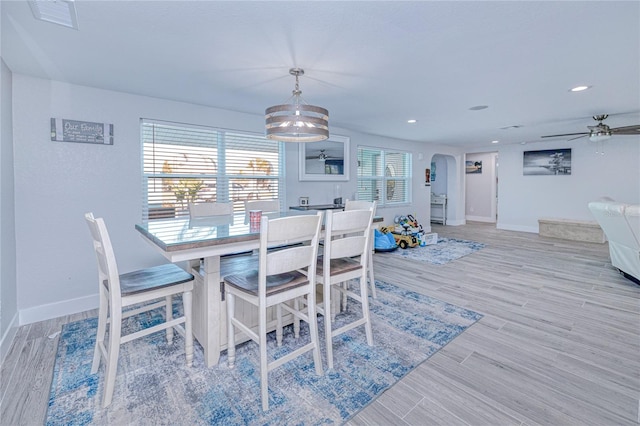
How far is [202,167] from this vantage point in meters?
3.70

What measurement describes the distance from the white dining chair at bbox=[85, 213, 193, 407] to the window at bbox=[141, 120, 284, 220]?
1648 millimetres

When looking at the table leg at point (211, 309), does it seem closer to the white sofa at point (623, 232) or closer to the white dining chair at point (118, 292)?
the white dining chair at point (118, 292)

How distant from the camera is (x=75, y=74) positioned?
2.61 meters

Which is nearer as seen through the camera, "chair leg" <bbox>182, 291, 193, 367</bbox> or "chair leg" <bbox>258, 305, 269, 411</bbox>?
"chair leg" <bbox>258, 305, 269, 411</bbox>

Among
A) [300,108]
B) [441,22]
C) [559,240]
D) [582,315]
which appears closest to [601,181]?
[559,240]

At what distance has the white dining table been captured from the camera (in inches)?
63.2

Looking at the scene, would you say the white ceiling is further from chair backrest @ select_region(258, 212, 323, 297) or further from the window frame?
the window frame

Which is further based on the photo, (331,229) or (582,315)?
(582,315)

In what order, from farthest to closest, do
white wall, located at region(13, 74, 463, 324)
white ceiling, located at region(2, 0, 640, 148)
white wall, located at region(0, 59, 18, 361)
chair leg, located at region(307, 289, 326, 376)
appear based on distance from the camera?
white wall, located at region(13, 74, 463, 324)
white wall, located at region(0, 59, 18, 361)
chair leg, located at region(307, 289, 326, 376)
white ceiling, located at region(2, 0, 640, 148)

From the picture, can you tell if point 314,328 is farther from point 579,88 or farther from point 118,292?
point 579,88

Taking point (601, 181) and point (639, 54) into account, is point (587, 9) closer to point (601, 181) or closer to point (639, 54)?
point (639, 54)

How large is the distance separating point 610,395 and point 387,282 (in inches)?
85.6

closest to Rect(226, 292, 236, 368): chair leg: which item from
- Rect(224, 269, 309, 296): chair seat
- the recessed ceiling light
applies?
Rect(224, 269, 309, 296): chair seat

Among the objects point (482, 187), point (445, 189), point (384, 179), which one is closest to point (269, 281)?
point (384, 179)
